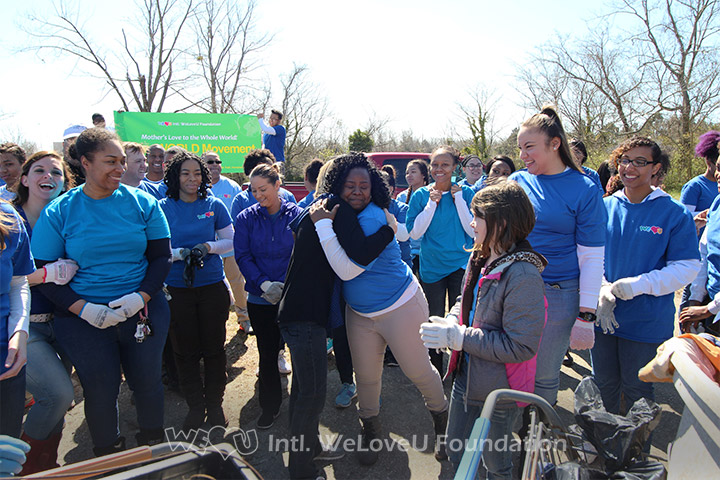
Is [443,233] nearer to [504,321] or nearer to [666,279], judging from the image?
[666,279]

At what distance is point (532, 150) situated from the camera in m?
2.49

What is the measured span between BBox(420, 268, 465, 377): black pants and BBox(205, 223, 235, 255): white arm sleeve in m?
1.79

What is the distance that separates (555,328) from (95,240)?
272 cm

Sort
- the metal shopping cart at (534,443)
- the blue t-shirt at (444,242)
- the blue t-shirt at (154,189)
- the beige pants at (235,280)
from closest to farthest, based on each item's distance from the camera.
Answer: the metal shopping cart at (534,443) → the blue t-shirt at (444,242) → the blue t-shirt at (154,189) → the beige pants at (235,280)

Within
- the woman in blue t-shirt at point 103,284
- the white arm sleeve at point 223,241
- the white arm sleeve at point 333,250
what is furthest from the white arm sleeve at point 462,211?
the woman in blue t-shirt at point 103,284

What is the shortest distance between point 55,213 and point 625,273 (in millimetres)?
3486

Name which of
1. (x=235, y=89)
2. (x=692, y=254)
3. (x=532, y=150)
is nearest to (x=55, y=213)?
(x=532, y=150)

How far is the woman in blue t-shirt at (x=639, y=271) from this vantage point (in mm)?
2496

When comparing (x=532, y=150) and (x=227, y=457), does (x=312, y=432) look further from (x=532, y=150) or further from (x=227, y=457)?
(x=532, y=150)

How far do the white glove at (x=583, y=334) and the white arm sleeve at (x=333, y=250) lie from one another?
1.29m

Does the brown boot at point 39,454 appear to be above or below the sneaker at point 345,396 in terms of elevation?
above

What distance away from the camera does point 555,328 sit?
2424 millimetres

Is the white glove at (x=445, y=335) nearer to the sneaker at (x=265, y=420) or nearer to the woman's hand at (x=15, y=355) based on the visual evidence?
the sneaker at (x=265, y=420)

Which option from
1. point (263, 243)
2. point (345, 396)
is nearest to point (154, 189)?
point (263, 243)
